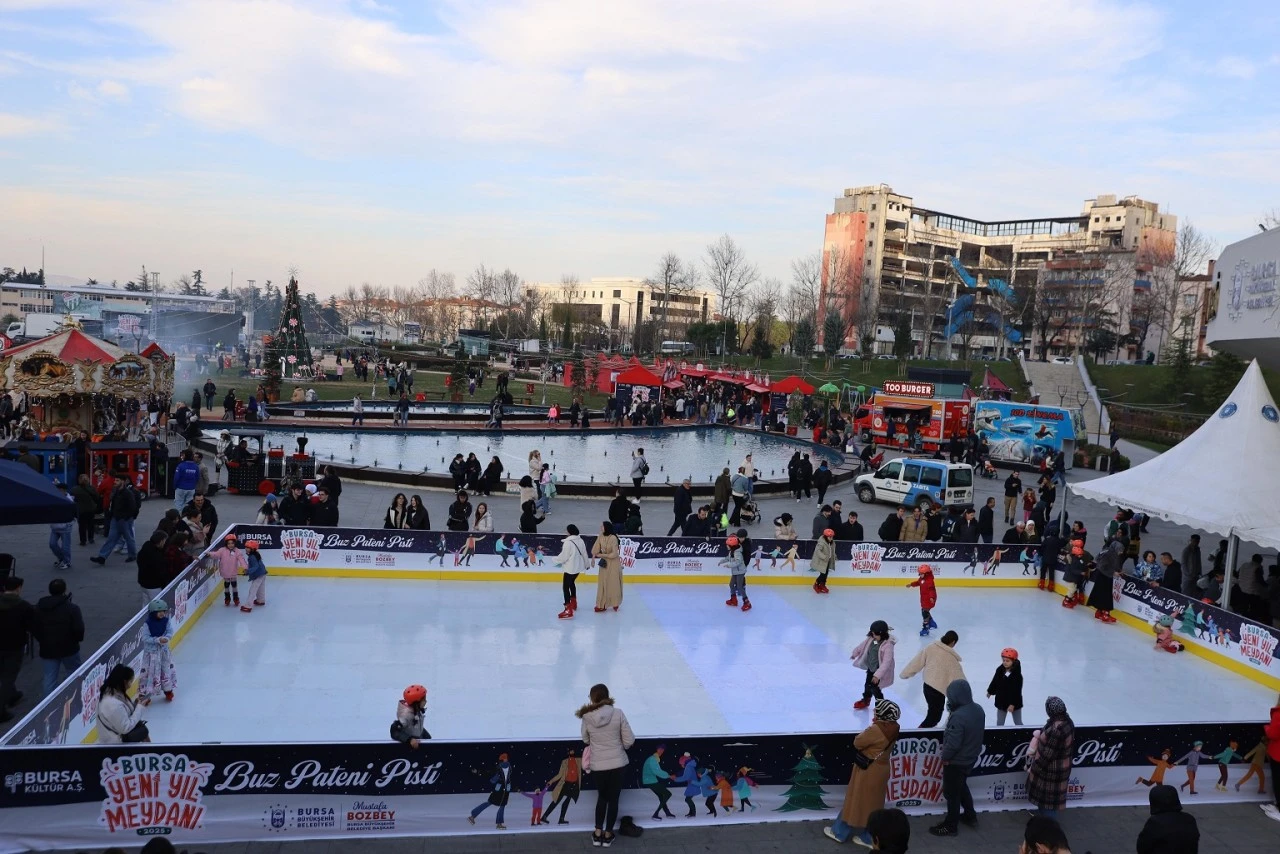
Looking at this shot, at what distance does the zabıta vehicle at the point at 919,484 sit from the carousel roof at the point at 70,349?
20314 millimetres

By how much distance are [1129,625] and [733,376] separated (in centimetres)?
3164

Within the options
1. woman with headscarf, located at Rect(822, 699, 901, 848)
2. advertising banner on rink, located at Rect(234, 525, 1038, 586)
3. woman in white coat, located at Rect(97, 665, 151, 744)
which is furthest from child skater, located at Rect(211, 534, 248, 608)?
woman with headscarf, located at Rect(822, 699, 901, 848)

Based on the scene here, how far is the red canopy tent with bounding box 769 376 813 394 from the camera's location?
132 ft

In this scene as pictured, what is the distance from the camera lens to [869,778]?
24.9ft

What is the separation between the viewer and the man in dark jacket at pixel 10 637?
861 centimetres

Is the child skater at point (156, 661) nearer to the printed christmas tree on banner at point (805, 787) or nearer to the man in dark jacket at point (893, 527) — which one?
the printed christmas tree on banner at point (805, 787)

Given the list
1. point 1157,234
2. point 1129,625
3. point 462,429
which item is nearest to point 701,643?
point 1129,625

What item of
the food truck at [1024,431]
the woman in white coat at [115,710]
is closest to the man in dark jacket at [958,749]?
the woman in white coat at [115,710]

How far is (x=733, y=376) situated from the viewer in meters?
46.2

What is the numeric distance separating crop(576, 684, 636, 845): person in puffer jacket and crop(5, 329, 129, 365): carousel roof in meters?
20.3

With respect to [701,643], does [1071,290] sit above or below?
above

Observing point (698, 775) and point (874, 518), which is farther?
point (874, 518)

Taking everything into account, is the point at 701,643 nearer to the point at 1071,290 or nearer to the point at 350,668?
the point at 350,668

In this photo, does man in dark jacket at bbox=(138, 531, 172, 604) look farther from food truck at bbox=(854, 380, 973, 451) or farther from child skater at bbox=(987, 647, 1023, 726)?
food truck at bbox=(854, 380, 973, 451)
